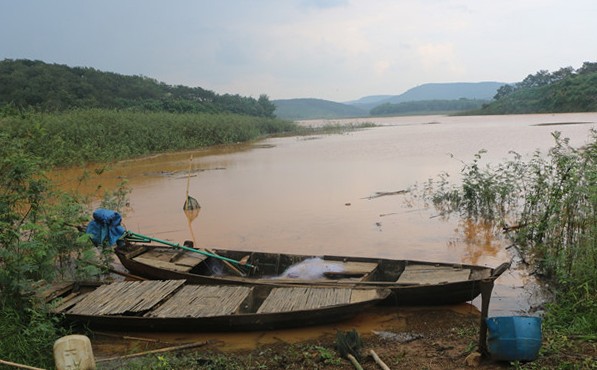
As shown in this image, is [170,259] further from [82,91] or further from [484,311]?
[82,91]

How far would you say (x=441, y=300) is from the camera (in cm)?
488

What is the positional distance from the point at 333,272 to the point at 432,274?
3.75 ft

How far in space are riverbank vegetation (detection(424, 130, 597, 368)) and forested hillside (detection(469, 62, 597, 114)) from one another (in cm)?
3466

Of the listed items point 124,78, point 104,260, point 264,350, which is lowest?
point 264,350

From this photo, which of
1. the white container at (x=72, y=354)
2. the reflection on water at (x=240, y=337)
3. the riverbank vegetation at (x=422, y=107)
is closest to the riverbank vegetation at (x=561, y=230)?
the reflection on water at (x=240, y=337)

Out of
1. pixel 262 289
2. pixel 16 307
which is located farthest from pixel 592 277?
pixel 16 307

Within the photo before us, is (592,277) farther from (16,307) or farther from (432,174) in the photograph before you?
(432,174)

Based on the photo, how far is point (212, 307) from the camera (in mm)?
4668

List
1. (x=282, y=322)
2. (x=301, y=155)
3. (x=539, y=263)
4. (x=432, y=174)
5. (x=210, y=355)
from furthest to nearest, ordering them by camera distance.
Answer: (x=301, y=155) < (x=432, y=174) < (x=539, y=263) < (x=282, y=322) < (x=210, y=355)

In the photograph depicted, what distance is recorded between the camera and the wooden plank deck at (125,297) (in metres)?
4.68

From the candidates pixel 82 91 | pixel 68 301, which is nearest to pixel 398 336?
pixel 68 301

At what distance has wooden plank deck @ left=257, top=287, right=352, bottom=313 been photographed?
4.56 metres

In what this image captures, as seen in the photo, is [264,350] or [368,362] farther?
[264,350]

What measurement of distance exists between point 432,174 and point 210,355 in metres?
10.3
